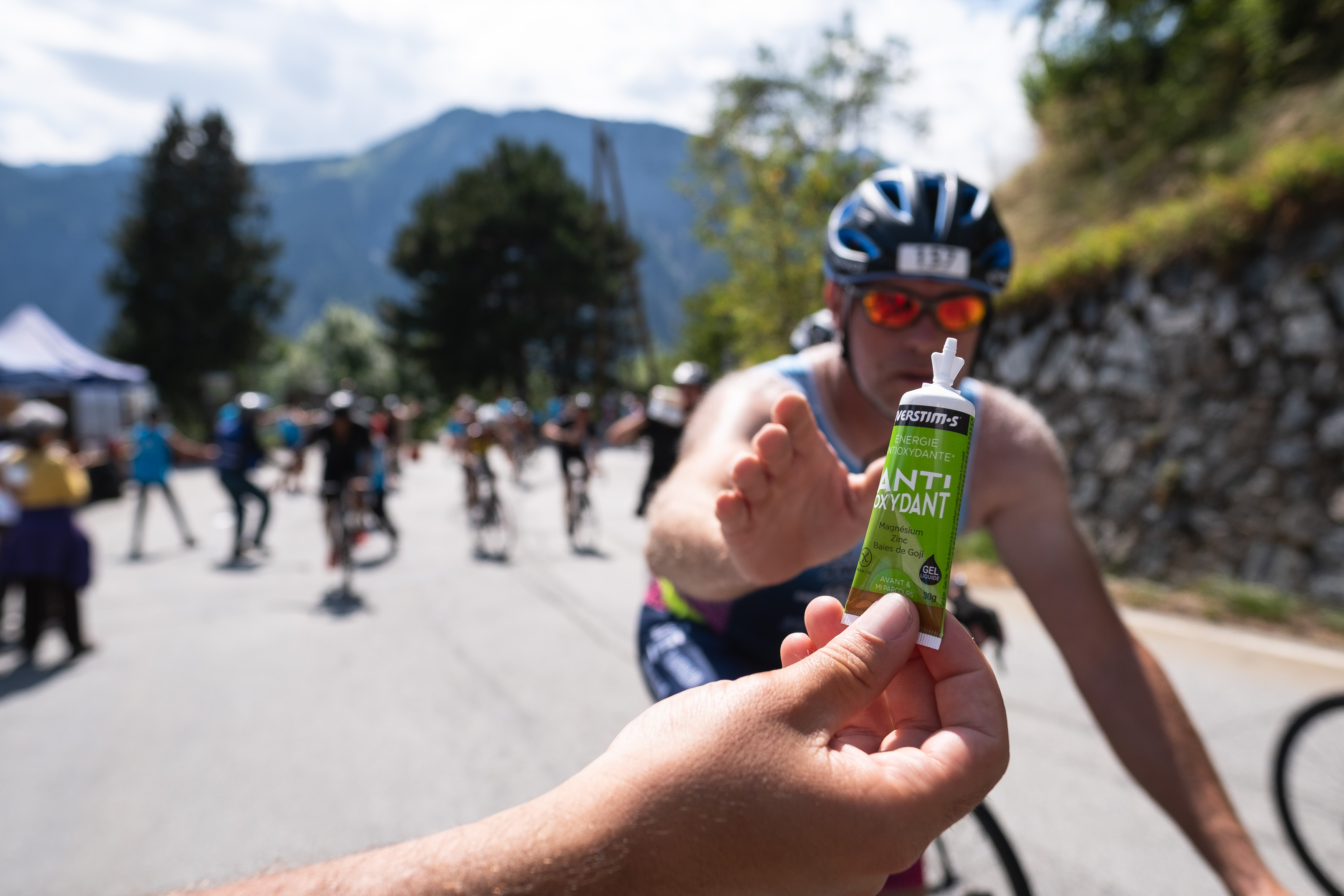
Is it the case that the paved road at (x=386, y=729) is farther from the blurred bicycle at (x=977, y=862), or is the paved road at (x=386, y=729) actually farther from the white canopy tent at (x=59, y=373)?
the white canopy tent at (x=59, y=373)

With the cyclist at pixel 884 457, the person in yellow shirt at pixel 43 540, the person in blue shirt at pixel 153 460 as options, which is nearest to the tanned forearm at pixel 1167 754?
the cyclist at pixel 884 457

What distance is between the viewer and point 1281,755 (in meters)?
3.11

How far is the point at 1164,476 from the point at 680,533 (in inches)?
310

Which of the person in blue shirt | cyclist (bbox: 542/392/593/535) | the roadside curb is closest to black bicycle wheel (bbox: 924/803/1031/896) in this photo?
the roadside curb

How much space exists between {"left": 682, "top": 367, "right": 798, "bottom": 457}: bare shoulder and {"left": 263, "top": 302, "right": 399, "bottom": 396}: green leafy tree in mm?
67070

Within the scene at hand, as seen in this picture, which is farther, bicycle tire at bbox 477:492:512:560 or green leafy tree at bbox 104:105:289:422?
green leafy tree at bbox 104:105:289:422

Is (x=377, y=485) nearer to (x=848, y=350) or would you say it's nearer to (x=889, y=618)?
(x=848, y=350)

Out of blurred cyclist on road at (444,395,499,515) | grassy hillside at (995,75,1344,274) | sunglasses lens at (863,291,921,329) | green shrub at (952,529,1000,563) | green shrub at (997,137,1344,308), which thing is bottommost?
green shrub at (952,529,1000,563)

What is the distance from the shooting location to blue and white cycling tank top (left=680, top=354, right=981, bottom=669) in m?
1.80

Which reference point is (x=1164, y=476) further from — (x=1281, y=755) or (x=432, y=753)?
(x=432, y=753)

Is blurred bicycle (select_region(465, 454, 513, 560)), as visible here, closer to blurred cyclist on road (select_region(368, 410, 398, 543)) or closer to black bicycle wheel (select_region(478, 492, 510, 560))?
black bicycle wheel (select_region(478, 492, 510, 560))

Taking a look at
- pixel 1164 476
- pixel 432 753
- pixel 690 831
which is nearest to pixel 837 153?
pixel 1164 476

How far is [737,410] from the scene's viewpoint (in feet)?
6.16

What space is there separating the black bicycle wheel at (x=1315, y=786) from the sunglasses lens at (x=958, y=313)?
253cm
